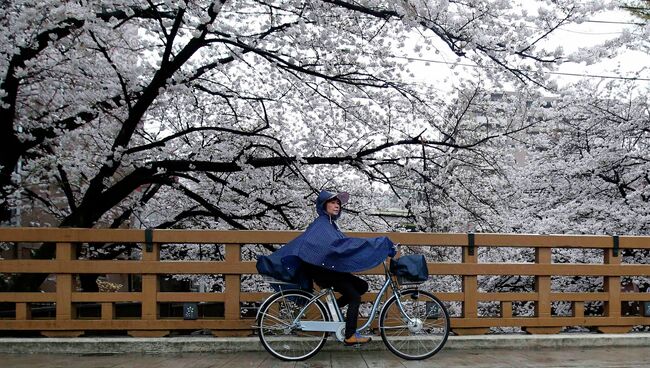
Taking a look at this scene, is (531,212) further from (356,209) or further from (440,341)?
(440,341)

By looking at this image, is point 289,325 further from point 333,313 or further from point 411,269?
point 411,269

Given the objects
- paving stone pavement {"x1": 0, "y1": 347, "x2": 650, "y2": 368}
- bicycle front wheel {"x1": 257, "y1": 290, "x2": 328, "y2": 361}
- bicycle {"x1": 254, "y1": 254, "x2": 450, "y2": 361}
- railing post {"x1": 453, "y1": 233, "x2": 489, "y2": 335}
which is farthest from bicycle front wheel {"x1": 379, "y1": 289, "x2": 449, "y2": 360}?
railing post {"x1": 453, "y1": 233, "x2": 489, "y2": 335}

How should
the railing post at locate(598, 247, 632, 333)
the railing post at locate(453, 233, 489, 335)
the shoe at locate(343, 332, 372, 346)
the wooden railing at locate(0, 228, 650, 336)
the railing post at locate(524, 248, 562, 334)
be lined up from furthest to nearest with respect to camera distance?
the railing post at locate(598, 247, 632, 333) → the railing post at locate(524, 248, 562, 334) → the railing post at locate(453, 233, 489, 335) → the wooden railing at locate(0, 228, 650, 336) → the shoe at locate(343, 332, 372, 346)

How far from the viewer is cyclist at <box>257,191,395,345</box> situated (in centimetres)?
549

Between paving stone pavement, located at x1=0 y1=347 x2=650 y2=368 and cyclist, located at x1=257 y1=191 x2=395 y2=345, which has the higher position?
cyclist, located at x1=257 y1=191 x2=395 y2=345

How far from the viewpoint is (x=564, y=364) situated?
5516mm

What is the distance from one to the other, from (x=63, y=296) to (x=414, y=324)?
3.69 metres

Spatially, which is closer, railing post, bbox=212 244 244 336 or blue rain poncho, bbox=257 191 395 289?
blue rain poncho, bbox=257 191 395 289

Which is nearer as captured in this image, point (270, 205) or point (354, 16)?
point (354, 16)

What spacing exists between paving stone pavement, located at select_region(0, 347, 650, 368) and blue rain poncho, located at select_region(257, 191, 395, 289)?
0.89m

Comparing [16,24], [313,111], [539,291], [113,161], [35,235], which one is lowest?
[539,291]

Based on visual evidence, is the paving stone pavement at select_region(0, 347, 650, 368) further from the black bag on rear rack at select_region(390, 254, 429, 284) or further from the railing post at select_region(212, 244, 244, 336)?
the black bag on rear rack at select_region(390, 254, 429, 284)

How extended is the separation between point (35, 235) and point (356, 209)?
691cm

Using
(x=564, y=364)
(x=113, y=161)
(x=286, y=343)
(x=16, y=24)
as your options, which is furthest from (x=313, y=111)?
(x=564, y=364)
